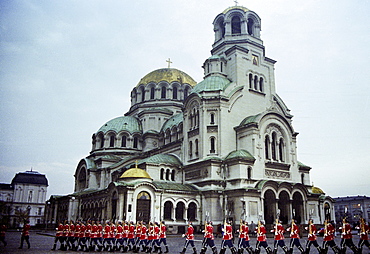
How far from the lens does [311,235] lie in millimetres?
16359

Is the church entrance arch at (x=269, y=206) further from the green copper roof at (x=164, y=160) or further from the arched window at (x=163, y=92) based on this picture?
the arched window at (x=163, y=92)

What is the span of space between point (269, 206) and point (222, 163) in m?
7.17

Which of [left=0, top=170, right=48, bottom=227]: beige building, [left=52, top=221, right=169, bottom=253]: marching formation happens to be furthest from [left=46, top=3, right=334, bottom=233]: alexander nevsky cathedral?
[left=0, top=170, right=48, bottom=227]: beige building

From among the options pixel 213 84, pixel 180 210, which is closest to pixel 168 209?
pixel 180 210

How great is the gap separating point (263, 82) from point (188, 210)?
19746mm

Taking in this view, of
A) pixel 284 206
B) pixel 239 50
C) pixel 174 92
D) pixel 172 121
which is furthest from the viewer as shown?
pixel 174 92

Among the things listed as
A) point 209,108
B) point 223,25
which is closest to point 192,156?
point 209,108

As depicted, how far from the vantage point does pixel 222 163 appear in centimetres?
4062

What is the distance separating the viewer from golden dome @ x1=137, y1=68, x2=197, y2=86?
201 feet

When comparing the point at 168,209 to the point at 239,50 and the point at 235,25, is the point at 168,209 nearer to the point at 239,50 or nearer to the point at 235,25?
the point at 239,50

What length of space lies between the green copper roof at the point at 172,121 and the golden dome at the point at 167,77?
355 inches

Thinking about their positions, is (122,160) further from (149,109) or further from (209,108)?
→ (209,108)

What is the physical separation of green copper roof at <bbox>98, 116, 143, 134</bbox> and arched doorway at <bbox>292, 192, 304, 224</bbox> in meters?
27.3

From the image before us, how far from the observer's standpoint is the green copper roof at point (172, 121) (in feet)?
170
